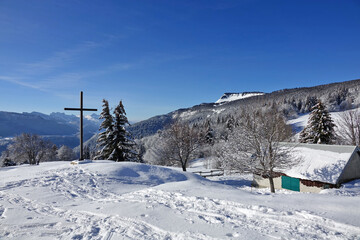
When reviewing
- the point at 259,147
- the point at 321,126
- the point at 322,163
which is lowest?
the point at 322,163

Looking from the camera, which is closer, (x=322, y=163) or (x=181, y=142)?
(x=322, y=163)

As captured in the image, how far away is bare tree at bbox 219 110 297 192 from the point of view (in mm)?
14484

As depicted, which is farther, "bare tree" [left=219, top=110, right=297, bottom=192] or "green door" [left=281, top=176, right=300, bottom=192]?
"green door" [left=281, top=176, right=300, bottom=192]

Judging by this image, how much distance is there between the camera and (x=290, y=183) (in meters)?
19.0

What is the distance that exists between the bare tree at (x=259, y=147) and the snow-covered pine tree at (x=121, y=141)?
13687mm

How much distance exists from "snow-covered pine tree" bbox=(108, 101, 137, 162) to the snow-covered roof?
60.0ft

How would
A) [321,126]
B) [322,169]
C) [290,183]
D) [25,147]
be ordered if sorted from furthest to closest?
1. [25,147]
2. [321,126]
3. [290,183]
4. [322,169]

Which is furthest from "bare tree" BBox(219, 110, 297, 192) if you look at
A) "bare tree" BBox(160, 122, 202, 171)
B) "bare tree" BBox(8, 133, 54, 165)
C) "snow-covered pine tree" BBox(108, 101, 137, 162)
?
"bare tree" BBox(8, 133, 54, 165)

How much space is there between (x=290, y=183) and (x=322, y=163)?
11.3 feet

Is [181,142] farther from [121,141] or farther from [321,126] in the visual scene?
[321,126]

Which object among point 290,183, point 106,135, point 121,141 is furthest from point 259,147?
point 106,135

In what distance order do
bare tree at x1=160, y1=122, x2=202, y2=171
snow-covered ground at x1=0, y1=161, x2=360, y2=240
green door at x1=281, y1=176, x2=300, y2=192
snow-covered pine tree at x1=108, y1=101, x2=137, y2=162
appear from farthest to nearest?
bare tree at x1=160, y1=122, x2=202, y2=171 → snow-covered pine tree at x1=108, y1=101, x2=137, y2=162 → green door at x1=281, y1=176, x2=300, y2=192 → snow-covered ground at x1=0, y1=161, x2=360, y2=240

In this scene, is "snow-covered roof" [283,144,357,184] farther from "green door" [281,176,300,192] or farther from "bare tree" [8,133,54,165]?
"bare tree" [8,133,54,165]

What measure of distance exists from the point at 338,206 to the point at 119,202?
695cm
